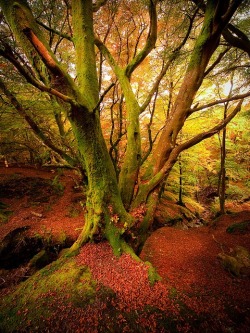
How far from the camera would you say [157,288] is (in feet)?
8.13

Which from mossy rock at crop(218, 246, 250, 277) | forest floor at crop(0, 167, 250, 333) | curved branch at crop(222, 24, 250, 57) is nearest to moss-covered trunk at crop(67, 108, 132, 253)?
forest floor at crop(0, 167, 250, 333)

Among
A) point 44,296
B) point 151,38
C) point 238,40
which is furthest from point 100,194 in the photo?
point 238,40

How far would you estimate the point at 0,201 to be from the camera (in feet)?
18.9

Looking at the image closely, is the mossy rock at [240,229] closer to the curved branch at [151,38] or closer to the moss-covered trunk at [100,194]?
the moss-covered trunk at [100,194]

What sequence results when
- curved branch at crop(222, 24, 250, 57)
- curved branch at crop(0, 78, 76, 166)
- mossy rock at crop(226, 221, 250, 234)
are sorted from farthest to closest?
1. mossy rock at crop(226, 221, 250, 234)
2. curved branch at crop(222, 24, 250, 57)
3. curved branch at crop(0, 78, 76, 166)

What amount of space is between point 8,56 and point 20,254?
4.46 meters

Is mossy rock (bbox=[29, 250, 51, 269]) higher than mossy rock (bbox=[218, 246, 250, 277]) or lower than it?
lower

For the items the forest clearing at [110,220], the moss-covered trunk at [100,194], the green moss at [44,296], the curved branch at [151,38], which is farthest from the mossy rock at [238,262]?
the curved branch at [151,38]

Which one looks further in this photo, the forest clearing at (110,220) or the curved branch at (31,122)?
the curved branch at (31,122)

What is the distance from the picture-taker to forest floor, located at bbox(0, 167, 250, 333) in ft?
6.63

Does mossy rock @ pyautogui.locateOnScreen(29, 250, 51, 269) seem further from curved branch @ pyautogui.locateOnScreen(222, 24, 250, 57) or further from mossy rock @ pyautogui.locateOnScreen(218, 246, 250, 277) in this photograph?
curved branch @ pyautogui.locateOnScreen(222, 24, 250, 57)

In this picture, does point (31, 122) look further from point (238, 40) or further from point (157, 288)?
point (238, 40)

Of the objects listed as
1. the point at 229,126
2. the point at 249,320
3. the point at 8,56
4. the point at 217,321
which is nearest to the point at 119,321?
the point at 217,321

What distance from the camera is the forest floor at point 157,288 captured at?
202 centimetres
